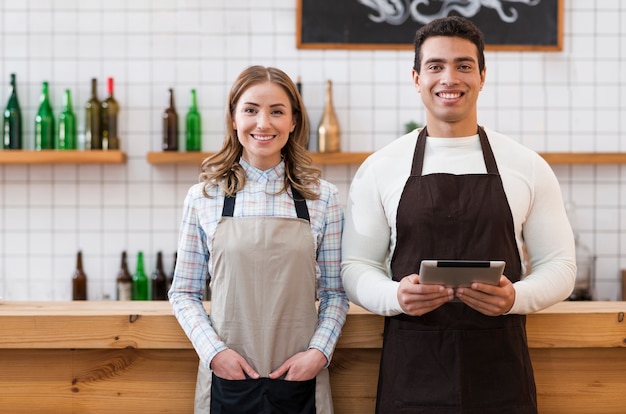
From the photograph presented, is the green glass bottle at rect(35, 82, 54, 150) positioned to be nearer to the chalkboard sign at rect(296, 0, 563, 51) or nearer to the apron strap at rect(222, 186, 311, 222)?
the chalkboard sign at rect(296, 0, 563, 51)

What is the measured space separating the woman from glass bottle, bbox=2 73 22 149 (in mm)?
2018

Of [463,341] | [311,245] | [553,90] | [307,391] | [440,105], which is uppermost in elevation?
[553,90]

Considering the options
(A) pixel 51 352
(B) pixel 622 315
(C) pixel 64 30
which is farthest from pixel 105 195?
(B) pixel 622 315

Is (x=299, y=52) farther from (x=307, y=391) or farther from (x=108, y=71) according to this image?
(x=307, y=391)

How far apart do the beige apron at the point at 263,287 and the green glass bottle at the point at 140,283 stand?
1.85 metres

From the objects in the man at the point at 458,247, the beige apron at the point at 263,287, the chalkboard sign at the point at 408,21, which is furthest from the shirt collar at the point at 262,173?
the chalkboard sign at the point at 408,21

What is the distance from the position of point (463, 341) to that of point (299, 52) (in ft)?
7.16

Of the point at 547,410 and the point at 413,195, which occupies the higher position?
the point at 413,195

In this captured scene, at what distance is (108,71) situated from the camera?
11.5ft

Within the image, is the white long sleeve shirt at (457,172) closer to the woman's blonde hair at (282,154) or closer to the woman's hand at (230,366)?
the woman's blonde hair at (282,154)

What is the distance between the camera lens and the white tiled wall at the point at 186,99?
11.4ft

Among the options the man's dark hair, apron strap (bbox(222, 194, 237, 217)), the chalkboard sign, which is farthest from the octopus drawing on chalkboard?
apron strap (bbox(222, 194, 237, 217))

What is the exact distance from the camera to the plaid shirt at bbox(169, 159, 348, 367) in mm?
1665

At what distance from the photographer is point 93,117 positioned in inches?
135
